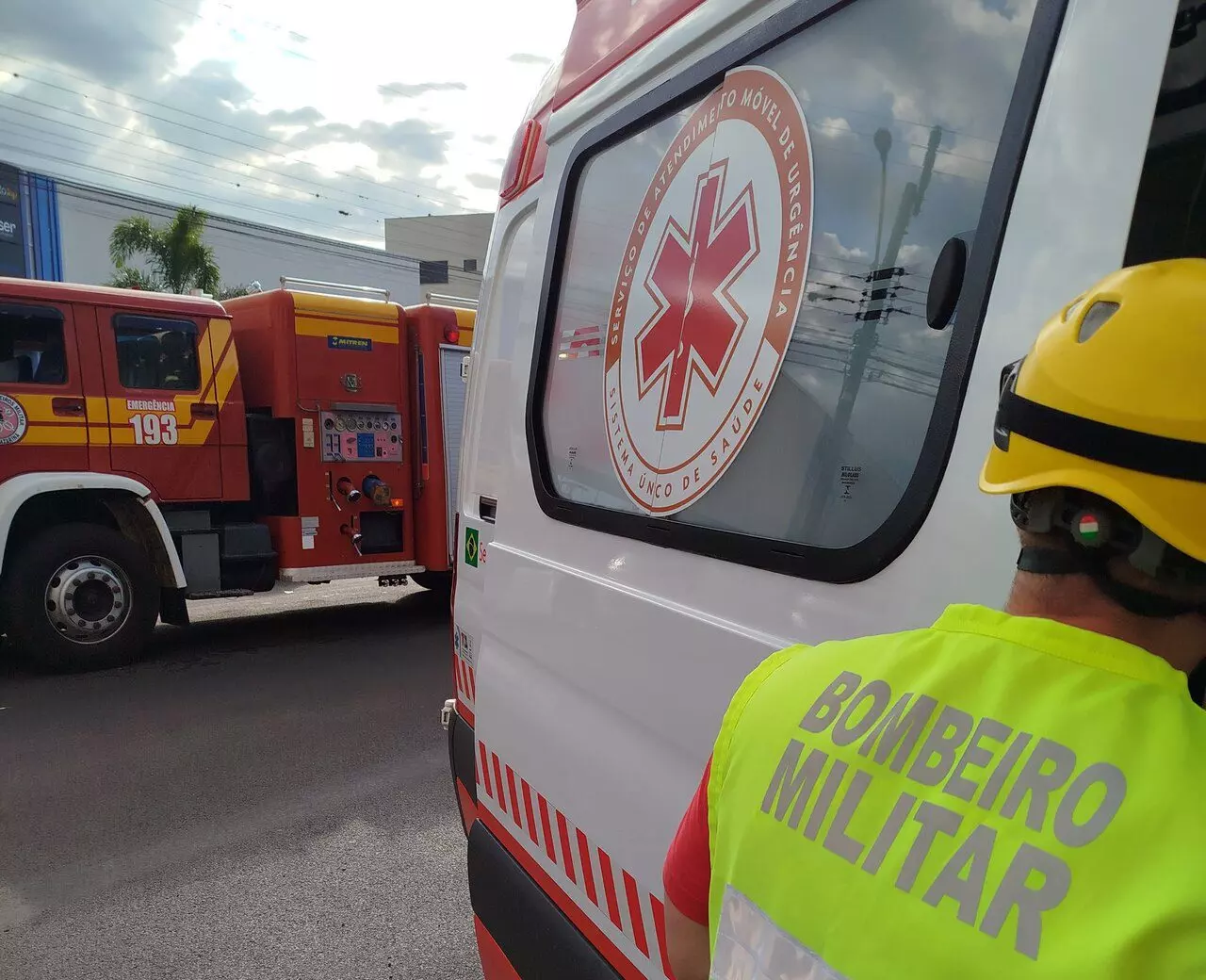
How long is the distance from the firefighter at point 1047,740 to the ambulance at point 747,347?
0.92 feet

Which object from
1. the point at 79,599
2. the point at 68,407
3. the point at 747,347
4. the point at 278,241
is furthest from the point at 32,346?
Result: the point at 278,241

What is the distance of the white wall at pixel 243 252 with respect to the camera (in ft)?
109

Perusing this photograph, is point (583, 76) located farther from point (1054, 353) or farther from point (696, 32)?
point (1054, 353)

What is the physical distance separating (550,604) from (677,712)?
532mm

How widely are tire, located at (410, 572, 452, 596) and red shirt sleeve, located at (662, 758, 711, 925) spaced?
705 cm

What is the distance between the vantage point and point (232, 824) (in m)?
3.82

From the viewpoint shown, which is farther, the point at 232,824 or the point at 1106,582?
the point at 232,824

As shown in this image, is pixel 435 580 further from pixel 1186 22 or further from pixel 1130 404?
pixel 1130 404

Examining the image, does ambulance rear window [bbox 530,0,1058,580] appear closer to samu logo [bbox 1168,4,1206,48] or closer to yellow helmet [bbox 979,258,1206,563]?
samu logo [bbox 1168,4,1206,48]

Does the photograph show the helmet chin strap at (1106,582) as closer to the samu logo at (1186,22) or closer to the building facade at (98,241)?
the samu logo at (1186,22)

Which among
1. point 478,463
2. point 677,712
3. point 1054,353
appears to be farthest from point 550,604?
point 1054,353

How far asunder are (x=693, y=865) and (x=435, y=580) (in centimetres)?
736

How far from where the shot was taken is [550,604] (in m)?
1.93

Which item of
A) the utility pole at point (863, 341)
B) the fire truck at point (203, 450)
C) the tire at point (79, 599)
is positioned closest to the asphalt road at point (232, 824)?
the tire at point (79, 599)
